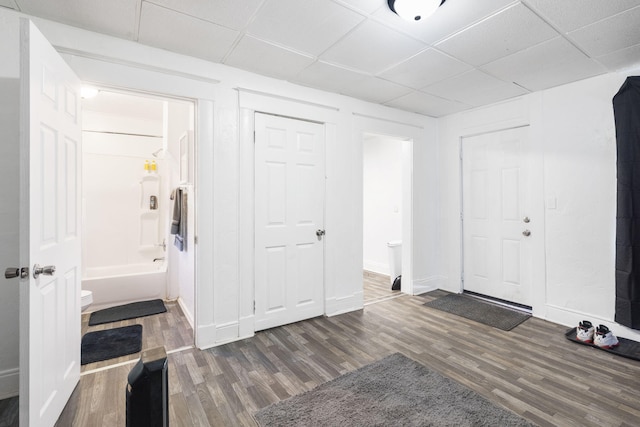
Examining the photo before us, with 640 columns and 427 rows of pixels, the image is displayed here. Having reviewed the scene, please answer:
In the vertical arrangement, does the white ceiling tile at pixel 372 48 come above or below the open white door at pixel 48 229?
above

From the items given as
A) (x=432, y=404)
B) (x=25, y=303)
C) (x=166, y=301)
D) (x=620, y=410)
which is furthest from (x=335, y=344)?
(x=166, y=301)

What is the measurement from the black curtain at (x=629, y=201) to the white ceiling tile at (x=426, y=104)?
1.54 m

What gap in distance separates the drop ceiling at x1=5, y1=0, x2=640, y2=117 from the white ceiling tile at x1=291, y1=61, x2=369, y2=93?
1 cm

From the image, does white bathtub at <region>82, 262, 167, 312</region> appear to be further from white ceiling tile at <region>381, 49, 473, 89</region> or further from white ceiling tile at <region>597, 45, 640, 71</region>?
white ceiling tile at <region>597, 45, 640, 71</region>

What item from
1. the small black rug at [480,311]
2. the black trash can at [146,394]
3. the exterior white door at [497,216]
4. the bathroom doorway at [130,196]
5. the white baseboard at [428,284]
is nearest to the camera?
the black trash can at [146,394]

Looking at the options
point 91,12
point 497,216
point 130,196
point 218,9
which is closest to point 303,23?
point 218,9

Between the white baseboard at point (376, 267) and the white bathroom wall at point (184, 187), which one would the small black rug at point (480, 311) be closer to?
the white baseboard at point (376, 267)

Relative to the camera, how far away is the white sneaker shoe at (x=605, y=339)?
262cm

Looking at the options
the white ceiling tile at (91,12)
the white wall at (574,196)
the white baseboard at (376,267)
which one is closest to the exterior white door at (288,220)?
the white ceiling tile at (91,12)

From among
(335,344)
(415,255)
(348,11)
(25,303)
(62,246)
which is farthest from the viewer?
(415,255)

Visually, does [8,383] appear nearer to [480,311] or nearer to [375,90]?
[375,90]

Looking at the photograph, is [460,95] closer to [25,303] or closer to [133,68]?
[133,68]

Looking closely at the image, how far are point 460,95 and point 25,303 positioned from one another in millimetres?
4081

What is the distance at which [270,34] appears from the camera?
226 cm
